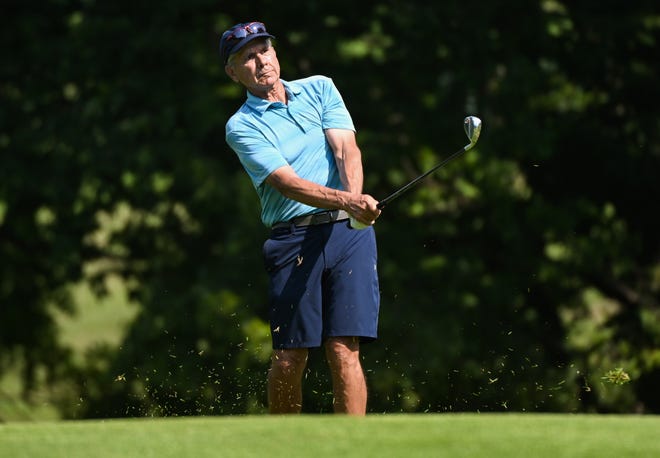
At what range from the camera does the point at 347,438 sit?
5.29 metres

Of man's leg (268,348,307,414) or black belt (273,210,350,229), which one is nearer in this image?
black belt (273,210,350,229)

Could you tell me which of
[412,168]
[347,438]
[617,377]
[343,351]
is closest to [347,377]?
[343,351]

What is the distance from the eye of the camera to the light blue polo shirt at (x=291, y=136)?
6.98m

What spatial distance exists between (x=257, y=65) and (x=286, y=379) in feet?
5.37

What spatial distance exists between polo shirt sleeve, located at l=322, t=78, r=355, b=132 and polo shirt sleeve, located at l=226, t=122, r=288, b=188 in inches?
13.2

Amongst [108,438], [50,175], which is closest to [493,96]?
[50,175]

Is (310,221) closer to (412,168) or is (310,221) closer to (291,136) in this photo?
(291,136)

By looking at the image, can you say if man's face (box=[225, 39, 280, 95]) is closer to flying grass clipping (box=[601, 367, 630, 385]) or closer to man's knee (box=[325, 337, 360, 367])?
man's knee (box=[325, 337, 360, 367])

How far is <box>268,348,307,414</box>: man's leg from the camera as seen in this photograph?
284 inches

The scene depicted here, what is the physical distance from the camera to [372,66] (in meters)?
13.5

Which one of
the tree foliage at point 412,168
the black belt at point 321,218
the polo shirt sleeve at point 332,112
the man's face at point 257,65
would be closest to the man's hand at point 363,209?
the black belt at point 321,218

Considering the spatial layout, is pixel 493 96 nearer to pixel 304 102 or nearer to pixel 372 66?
pixel 372 66

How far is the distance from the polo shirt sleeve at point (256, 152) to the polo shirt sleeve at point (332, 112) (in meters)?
0.34

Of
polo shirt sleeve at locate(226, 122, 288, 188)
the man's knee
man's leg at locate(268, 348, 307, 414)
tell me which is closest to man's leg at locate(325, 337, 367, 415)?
the man's knee
